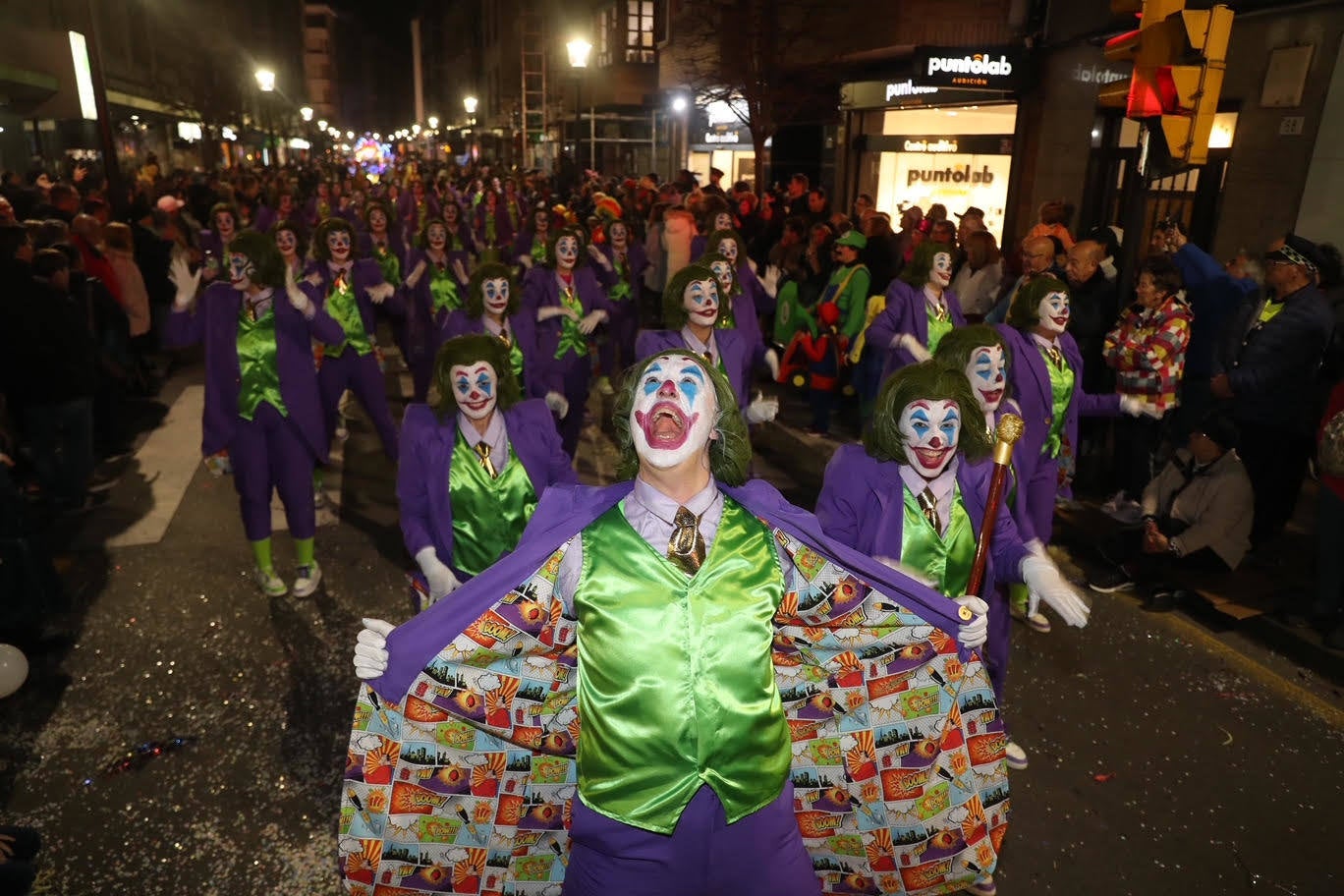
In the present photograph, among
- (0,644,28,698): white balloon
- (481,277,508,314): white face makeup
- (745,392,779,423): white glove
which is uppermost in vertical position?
(481,277,508,314): white face makeup

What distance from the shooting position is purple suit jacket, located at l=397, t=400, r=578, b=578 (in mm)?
3748

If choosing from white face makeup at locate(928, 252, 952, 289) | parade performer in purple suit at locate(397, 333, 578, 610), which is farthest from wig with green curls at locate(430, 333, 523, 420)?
white face makeup at locate(928, 252, 952, 289)

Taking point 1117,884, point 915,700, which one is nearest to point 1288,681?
point 1117,884

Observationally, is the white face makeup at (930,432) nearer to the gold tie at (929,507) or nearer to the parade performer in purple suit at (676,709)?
the gold tie at (929,507)

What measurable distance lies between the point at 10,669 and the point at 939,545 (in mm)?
4106

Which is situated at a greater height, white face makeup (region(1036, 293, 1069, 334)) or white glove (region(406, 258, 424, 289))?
white face makeup (region(1036, 293, 1069, 334))

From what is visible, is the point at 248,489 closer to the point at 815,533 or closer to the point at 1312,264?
the point at 815,533

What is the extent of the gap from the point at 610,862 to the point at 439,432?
1.95 metres

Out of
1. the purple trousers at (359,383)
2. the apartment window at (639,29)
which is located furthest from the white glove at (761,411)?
the apartment window at (639,29)

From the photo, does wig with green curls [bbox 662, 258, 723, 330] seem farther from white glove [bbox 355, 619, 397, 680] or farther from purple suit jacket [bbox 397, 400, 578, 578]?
white glove [bbox 355, 619, 397, 680]

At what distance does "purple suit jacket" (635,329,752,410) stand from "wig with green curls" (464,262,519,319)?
3.17ft

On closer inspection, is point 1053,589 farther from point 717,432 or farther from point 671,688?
point 671,688

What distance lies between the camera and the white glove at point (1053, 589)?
9.67 ft

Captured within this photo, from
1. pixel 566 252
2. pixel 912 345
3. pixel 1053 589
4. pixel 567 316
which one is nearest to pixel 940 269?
pixel 912 345
